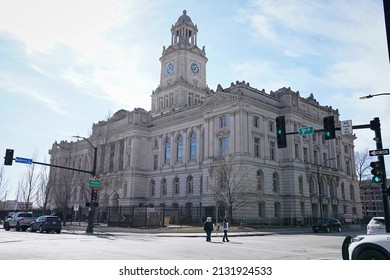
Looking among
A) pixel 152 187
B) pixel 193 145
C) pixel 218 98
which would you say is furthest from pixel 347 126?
pixel 152 187

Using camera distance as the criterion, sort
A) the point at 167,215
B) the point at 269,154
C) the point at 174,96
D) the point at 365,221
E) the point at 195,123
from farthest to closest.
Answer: the point at 174,96
the point at 365,221
the point at 195,123
the point at 269,154
the point at 167,215

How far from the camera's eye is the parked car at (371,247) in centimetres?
795

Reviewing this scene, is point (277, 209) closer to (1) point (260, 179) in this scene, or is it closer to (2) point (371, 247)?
(1) point (260, 179)

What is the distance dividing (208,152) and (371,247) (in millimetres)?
47085

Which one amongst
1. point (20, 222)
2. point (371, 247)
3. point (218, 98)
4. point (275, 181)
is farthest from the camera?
point (218, 98)

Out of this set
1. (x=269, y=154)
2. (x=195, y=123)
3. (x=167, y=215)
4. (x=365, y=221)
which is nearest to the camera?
(x=167, y=215)

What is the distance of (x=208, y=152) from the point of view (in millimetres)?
55281

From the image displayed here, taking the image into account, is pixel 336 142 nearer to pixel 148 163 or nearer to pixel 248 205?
pixel 248 205

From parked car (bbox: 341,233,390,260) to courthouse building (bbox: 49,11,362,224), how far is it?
33.3 metres

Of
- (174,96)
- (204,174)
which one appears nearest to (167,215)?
(204,174)

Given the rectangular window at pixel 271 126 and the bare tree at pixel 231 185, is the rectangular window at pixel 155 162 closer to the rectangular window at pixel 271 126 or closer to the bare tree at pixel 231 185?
the bare tree at pixel 231 185

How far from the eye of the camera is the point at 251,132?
5272 cm

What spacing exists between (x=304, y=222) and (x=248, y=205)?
1168 cm

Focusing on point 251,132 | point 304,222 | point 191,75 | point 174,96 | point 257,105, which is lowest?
point 304,222
